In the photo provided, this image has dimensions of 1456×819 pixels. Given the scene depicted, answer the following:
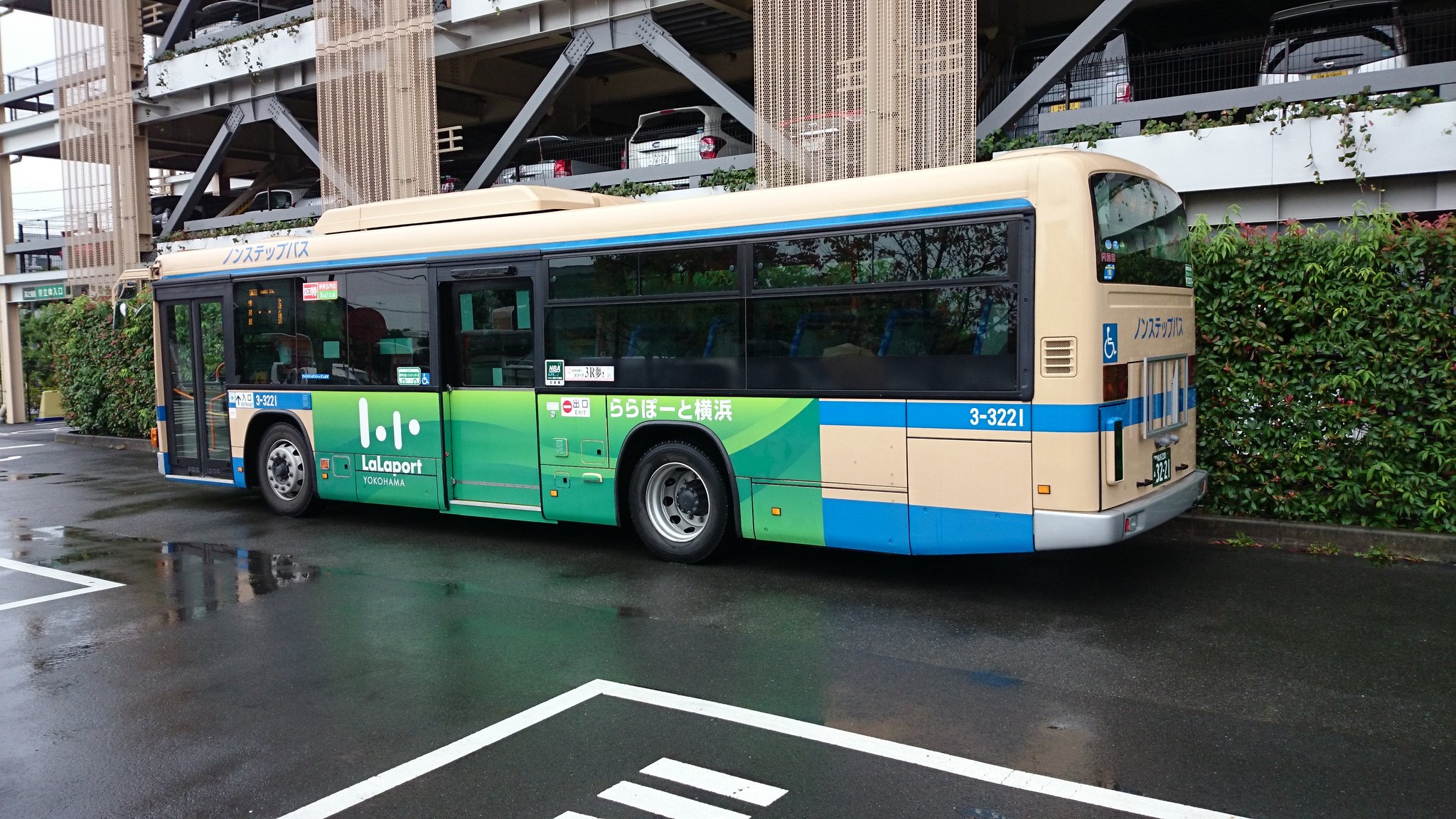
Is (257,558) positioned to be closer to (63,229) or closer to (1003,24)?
(1003,24)

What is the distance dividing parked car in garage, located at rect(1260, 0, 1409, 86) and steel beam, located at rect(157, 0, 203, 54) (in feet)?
75.3

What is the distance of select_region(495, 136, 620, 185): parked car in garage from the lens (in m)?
21.3

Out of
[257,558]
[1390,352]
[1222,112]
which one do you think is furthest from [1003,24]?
[257,558]

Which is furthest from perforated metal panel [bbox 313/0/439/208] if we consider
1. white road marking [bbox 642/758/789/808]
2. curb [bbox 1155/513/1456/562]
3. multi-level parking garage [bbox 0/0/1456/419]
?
white road marking [bbox 642/758/789/808]

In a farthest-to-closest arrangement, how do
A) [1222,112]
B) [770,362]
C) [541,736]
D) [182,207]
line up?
[182,207]
[1222,112]
[770,362]
[541,736]

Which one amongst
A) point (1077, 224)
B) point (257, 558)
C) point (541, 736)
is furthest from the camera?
point (257, 558)

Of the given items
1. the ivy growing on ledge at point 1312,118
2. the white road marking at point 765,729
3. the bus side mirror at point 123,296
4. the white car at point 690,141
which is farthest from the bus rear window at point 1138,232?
the white car at point 690,141

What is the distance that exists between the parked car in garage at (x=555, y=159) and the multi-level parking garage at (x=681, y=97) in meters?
0.07

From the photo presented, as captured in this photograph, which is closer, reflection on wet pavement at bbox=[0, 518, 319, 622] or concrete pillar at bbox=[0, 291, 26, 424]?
reflection on wet pavement at bbox=[0, 518, 319, 622]

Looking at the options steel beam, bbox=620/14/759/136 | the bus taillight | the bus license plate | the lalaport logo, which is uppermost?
steel beam, bbox=620/14/759/136

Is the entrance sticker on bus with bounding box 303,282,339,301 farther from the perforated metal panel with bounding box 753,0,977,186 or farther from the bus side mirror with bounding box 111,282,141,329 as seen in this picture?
the perforated metal panel with bounding box 753,0,977,186

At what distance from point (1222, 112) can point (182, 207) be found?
23307 millimetres

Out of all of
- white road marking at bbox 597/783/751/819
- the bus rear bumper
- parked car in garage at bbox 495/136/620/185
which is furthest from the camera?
parked car in garage at bbox 495/136/620/185

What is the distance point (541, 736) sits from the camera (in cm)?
498
